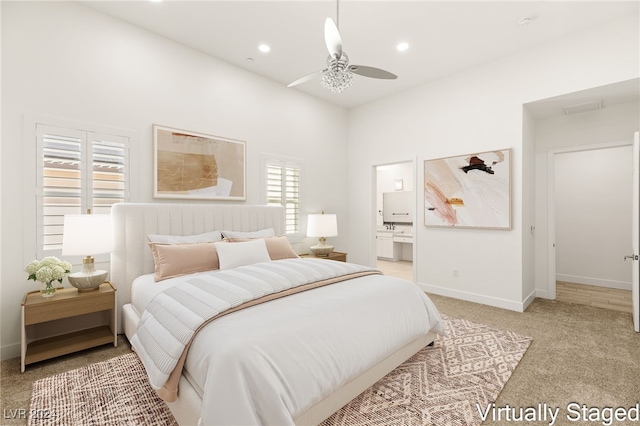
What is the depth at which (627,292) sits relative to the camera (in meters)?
4.61

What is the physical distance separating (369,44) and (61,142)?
11.3 feet

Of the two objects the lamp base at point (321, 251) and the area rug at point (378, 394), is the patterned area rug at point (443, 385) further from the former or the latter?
the lamp base at point (321, 251)

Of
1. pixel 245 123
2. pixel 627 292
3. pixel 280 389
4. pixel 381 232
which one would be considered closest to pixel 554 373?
pixel 280 389

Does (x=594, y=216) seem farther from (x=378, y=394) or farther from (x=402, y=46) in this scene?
(x=378, y=394)

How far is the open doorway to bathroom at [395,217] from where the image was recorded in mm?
7547

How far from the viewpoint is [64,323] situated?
2.81 m

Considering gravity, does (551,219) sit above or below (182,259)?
above

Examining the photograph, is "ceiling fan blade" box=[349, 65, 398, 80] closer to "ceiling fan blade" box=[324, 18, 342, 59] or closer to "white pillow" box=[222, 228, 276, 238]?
"ceiling fan blade" box=[324, 18, 342, 59]

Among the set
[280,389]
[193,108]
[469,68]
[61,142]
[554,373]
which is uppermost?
[469,68]

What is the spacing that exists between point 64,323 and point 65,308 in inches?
20.2

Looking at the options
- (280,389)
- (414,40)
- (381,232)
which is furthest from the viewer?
(381,232)

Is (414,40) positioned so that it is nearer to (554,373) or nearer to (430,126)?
(430,126)

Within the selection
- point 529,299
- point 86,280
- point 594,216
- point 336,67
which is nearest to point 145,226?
point 86,280

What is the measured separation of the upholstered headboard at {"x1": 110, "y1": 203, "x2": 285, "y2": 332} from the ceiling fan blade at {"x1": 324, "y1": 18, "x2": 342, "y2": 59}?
233 centimetres
